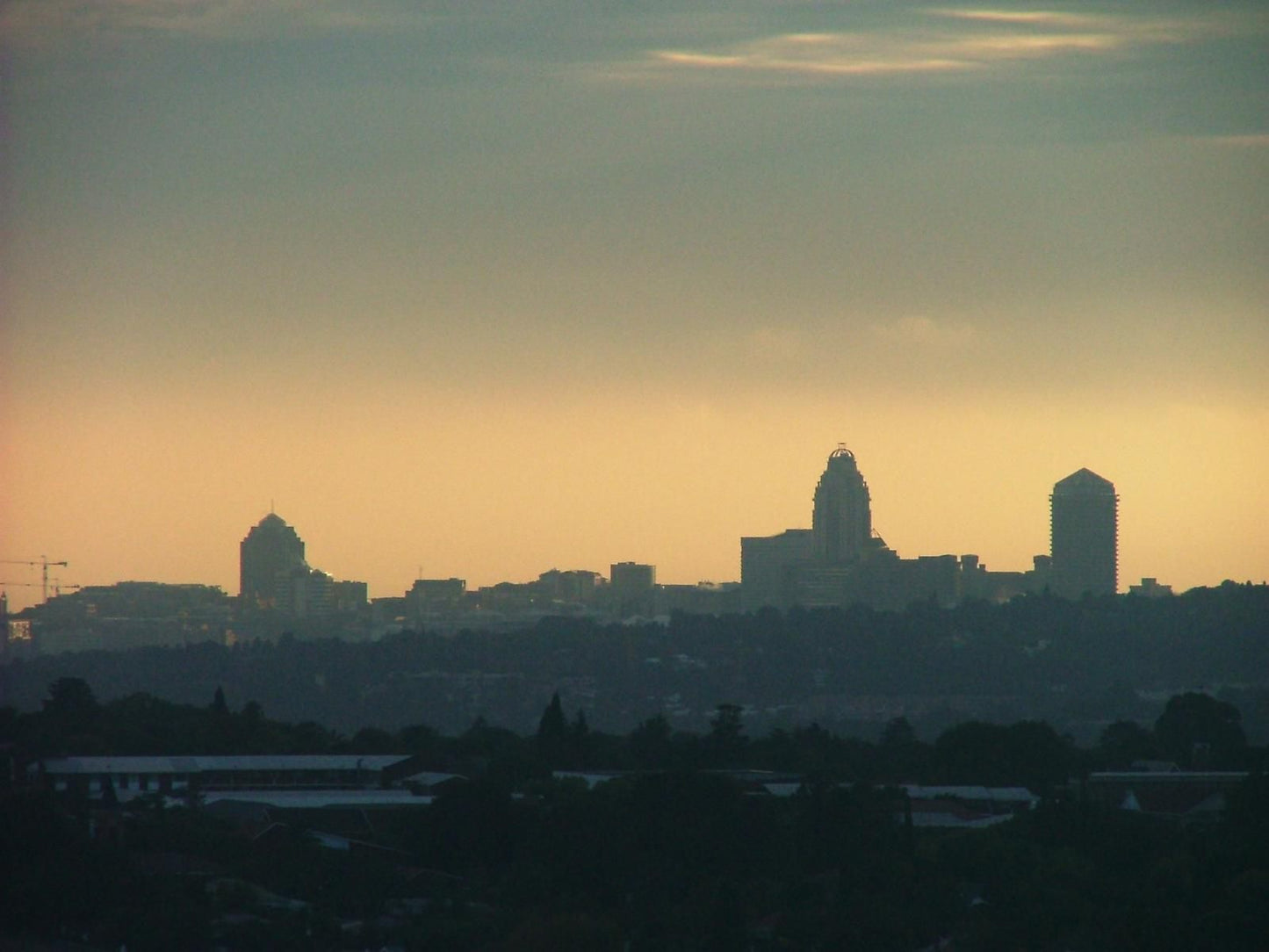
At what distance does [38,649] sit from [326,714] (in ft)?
200

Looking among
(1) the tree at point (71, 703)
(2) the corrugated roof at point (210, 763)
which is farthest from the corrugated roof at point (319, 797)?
(1) the tree at point (71, 703)

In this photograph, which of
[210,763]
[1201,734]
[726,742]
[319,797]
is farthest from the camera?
[1201,734]

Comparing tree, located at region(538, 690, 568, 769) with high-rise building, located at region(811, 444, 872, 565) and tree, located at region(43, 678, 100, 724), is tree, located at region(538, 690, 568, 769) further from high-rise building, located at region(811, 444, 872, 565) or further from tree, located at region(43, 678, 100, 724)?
high-rise building, located at region(811, 444, 872, 565)

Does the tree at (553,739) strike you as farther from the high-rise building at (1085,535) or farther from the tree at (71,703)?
the high-rise building at (1085,535)

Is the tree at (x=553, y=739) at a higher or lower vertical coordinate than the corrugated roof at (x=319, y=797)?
higher

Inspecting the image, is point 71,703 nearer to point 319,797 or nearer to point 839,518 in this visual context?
point 319,797

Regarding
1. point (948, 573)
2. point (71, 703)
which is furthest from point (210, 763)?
point (948, 573)

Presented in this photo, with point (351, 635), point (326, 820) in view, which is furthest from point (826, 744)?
point (351, 635)

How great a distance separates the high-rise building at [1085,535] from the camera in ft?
615

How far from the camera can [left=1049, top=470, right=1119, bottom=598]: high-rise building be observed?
18750 cm

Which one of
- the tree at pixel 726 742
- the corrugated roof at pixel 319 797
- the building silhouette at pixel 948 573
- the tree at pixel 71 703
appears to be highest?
the building silhouette at pixel 948 573

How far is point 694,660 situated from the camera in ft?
473

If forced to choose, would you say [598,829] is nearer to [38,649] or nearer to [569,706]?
[569,706]

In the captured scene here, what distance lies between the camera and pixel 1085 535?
18712cm
